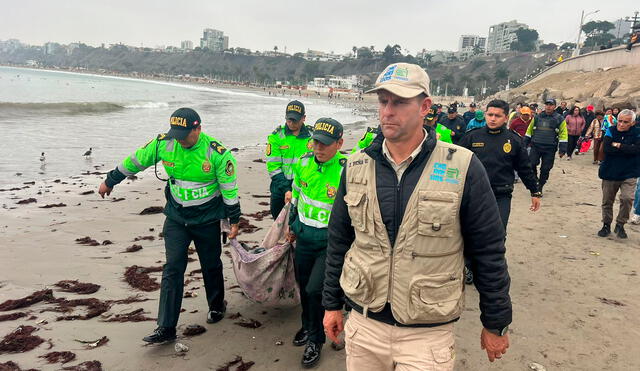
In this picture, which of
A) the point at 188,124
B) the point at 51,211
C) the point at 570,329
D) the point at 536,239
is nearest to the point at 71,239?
the point at 51,211

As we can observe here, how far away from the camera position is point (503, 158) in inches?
202

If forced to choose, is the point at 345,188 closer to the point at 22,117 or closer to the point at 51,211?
the point at 51,211

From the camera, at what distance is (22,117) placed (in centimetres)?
2669

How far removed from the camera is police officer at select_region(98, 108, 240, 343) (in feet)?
13.0

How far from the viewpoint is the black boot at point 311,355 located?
374 cm

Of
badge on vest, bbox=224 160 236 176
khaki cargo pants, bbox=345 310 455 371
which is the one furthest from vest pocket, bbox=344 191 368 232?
badge on vest, bbox=224 160 236 176

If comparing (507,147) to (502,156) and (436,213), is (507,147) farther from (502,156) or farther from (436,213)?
(436,213)

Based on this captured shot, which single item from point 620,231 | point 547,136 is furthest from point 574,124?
point 620,231

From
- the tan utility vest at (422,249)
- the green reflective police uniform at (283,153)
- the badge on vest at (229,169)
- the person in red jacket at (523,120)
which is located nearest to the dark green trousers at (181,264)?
the badge on vest at (229,169)

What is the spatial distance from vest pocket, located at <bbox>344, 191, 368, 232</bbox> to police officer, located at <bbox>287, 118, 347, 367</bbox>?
154 cm

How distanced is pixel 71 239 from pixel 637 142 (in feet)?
31.5

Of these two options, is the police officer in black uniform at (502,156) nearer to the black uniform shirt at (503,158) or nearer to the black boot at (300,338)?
the black uniform shirt at (503,158)

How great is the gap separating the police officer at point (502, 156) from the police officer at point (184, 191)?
310 cm

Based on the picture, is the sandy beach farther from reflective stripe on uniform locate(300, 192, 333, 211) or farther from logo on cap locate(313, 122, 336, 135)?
logo on cap locate(313, 122, 336, 135)
